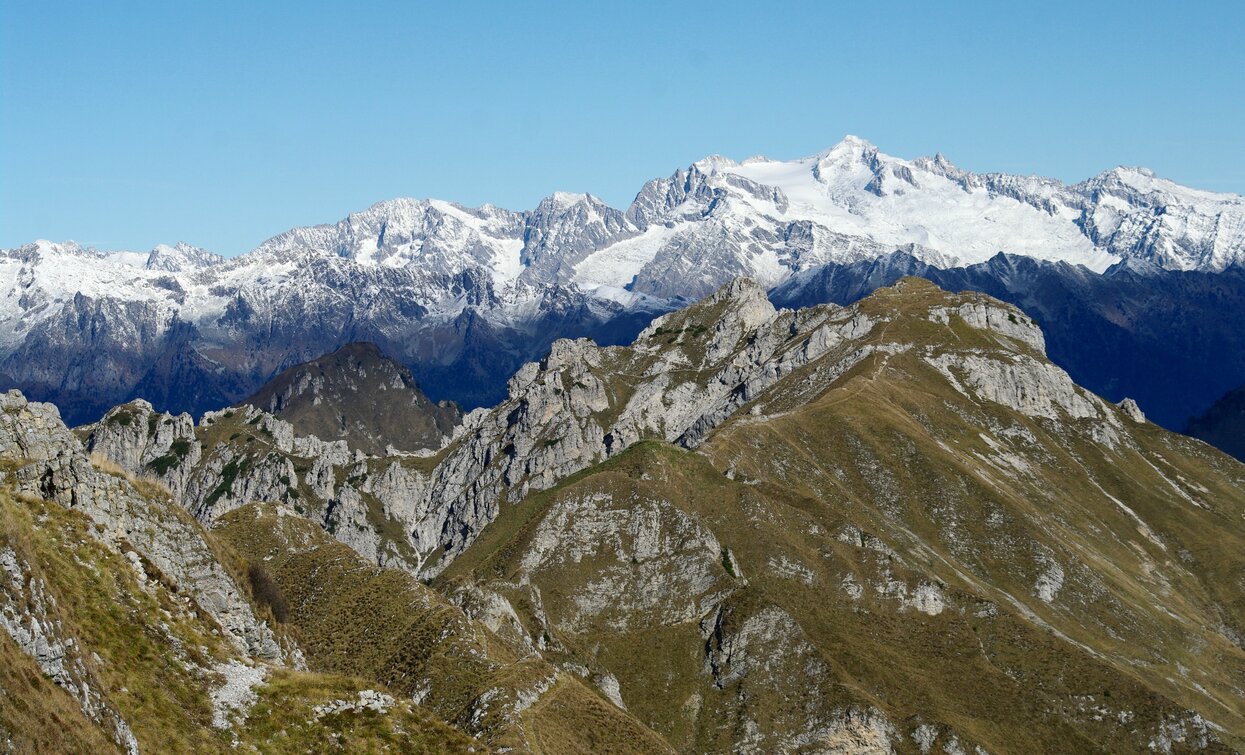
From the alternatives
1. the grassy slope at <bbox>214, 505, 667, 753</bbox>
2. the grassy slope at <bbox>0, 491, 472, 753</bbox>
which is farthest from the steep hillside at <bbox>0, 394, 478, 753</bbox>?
the grassy slope at <bbox>214, 505, 667, 753</bbox>

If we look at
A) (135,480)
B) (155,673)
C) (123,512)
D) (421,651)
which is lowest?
(155,673)

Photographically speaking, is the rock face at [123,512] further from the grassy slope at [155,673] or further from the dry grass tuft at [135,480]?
the grassy slope at [155,673]

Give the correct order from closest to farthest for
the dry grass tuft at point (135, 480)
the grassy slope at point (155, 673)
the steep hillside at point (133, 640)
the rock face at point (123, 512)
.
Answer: the steep hillside at point (133, 640) → the grassy slope at point (155, 673) → the rock face at point (123, 512) → the dry grass tuft at point (135, 480)

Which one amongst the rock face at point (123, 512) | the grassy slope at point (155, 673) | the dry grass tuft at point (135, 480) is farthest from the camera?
the dry grass tuft at point (135, 480)

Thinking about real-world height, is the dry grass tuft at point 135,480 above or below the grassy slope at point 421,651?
above

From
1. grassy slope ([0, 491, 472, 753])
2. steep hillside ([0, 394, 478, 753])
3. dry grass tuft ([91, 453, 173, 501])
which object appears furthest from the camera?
dry grass tuft ([91, 453, 173, 501])

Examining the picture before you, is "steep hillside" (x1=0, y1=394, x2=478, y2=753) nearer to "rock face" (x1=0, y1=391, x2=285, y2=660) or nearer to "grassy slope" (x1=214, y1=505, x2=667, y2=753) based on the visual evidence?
"rock face" (x1=0, y1=391, x2=285, y2=660)

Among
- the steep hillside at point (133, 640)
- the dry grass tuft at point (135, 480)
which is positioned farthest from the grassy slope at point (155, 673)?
the dry grass tuft at point (135, 480)

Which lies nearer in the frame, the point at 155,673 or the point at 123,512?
the point at 155,673

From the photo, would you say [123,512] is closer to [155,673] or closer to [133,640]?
[133,640]

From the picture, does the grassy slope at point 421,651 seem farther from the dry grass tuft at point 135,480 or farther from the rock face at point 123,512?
the dry grass tuft at point 135,480

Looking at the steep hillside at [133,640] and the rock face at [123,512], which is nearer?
the steep hillside at [133,640]

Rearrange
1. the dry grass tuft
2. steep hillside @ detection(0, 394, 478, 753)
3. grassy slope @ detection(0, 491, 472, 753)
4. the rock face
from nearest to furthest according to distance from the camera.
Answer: steep hillside @ detection(0, 394, 478, 753) → grassy slope @ detection(0, 491, 472, 753) → the rock face → the dry grass tuft

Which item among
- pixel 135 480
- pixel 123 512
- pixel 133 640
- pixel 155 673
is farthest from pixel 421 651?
pixel 155 673
